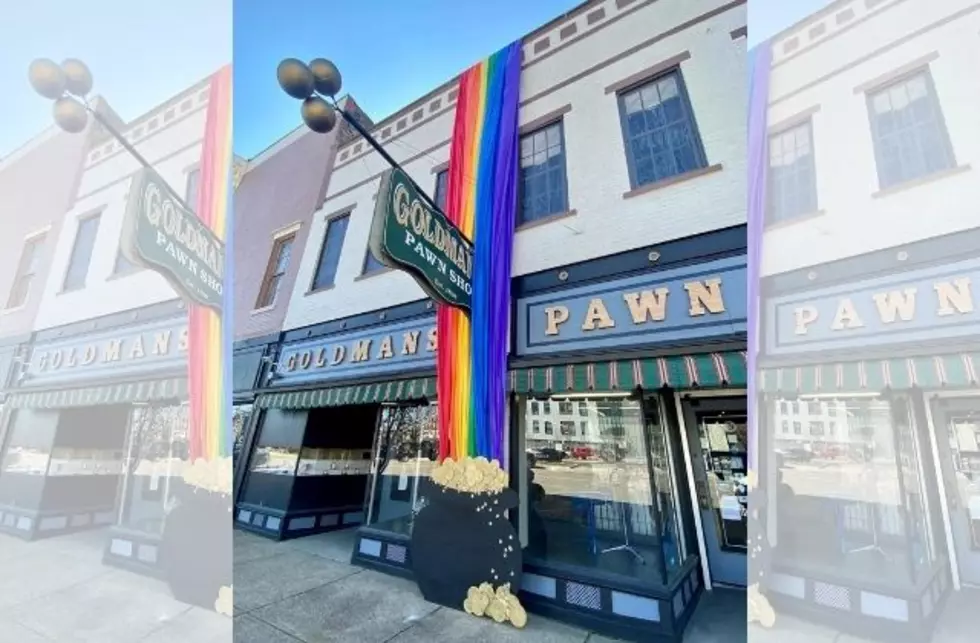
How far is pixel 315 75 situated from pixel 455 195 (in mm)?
1952

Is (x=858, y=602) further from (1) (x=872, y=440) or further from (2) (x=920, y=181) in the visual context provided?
(2) (x=920, y=181)

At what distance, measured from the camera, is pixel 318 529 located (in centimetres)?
→ 595

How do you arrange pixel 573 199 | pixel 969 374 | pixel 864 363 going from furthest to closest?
pixel 573 199
pixel 864 363
pixel 969 374

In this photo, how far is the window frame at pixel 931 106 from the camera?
302 centimetres

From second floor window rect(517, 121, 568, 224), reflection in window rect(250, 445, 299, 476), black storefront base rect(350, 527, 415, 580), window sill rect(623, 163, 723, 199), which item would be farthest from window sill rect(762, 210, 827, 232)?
reflection in window rect(250, 445, 299, 476)

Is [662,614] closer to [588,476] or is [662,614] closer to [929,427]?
[588,476]

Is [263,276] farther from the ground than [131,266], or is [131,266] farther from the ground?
[263,276]

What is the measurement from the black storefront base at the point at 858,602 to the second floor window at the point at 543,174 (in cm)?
374

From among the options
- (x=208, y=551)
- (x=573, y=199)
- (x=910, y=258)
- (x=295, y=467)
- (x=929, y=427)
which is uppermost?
(x=573, y=199)

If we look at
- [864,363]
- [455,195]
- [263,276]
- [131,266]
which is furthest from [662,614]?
[263,276]

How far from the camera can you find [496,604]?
336 centimetres

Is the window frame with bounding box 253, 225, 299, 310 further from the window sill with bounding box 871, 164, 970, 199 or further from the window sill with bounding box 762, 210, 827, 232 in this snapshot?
the window sill with bounding box 871, 164, 970, 199

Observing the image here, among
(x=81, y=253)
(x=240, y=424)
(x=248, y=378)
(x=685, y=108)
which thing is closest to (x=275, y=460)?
(x=240, y=424)

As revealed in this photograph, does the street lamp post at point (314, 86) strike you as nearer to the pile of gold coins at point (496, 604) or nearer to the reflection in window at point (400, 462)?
the reflection in window at point (400, 462)
